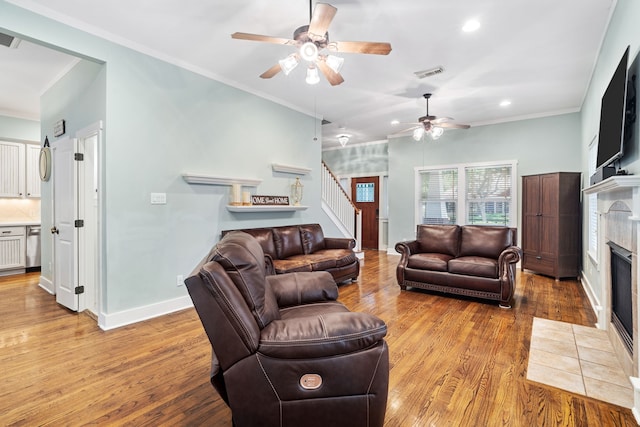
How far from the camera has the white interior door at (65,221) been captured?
11.8ft

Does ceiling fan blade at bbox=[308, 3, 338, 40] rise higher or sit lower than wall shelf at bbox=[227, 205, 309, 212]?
higher

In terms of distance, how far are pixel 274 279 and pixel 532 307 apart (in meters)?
3.29

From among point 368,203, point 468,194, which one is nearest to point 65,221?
point 368,203

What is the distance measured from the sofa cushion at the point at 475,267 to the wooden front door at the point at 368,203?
14.4ft

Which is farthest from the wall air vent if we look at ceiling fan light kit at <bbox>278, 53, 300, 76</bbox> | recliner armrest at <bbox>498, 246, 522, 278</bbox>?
recliner armrest at <bbox>498, 246, 522, 278</bbox>

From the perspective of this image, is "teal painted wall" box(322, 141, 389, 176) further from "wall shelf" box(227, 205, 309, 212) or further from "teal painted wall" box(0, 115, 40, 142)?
"teal painted wall" box(0, 115, 40, 142)

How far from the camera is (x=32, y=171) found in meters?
5.81

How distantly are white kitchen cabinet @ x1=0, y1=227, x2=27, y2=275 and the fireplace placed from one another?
8.14 meters

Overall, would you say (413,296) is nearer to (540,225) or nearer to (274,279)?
(274,279)

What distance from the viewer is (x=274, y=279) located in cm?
245

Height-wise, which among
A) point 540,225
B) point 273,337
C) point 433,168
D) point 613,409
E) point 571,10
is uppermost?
point 571,10

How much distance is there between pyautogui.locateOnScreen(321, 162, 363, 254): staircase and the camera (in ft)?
20.4

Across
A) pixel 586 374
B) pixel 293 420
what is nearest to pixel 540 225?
pixel 586 374

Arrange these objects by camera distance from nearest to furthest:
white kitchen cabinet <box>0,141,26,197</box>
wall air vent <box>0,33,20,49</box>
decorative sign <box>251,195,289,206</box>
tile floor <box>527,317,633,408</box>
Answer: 1. tile floor <box>527,317,633,408</box>
2. wall air vent <box>0,33,20,49</box>
3. decorative sign <box>251,195,289,206</box>
4. white kitchen cabinet <box>0,141,26,197</box>
